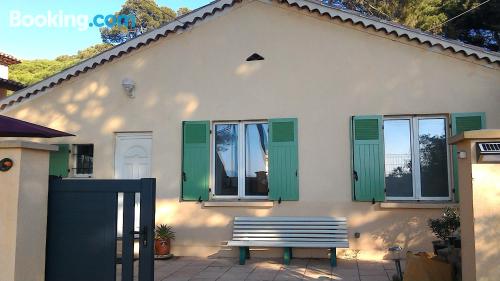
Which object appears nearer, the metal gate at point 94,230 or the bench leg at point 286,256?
the metal gate at point 94,230

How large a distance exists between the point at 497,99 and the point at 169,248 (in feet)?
21.3

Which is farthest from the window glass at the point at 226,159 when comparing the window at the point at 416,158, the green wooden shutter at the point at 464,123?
the green wooden shutter at the point at 464,123

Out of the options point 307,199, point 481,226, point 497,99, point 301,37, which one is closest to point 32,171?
point 481,226

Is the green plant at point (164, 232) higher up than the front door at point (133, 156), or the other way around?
the front door at point (133, 156)

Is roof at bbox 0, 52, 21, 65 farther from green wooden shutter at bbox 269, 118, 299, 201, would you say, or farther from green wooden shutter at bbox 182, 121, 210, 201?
green wooden shutter at bbox 269, 118, 299, 201

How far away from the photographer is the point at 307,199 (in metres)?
8.37

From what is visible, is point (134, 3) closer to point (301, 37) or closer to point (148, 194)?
point (301, 37)

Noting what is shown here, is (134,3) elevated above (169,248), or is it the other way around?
(134,3)

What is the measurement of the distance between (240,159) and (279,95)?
144 centimetres

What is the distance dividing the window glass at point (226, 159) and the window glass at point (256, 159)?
234mm

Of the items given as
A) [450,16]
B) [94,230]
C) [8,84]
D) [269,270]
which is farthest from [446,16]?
[8,84]

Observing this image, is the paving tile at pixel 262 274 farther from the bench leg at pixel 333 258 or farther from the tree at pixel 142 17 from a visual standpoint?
the tree at pixel 142 17

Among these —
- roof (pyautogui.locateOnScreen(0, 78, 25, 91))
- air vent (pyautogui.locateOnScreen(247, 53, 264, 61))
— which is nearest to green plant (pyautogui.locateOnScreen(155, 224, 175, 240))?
air vent (pyautogui.locateOnScreen(247, 53, 264, 61))

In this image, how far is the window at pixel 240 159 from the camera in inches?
344
